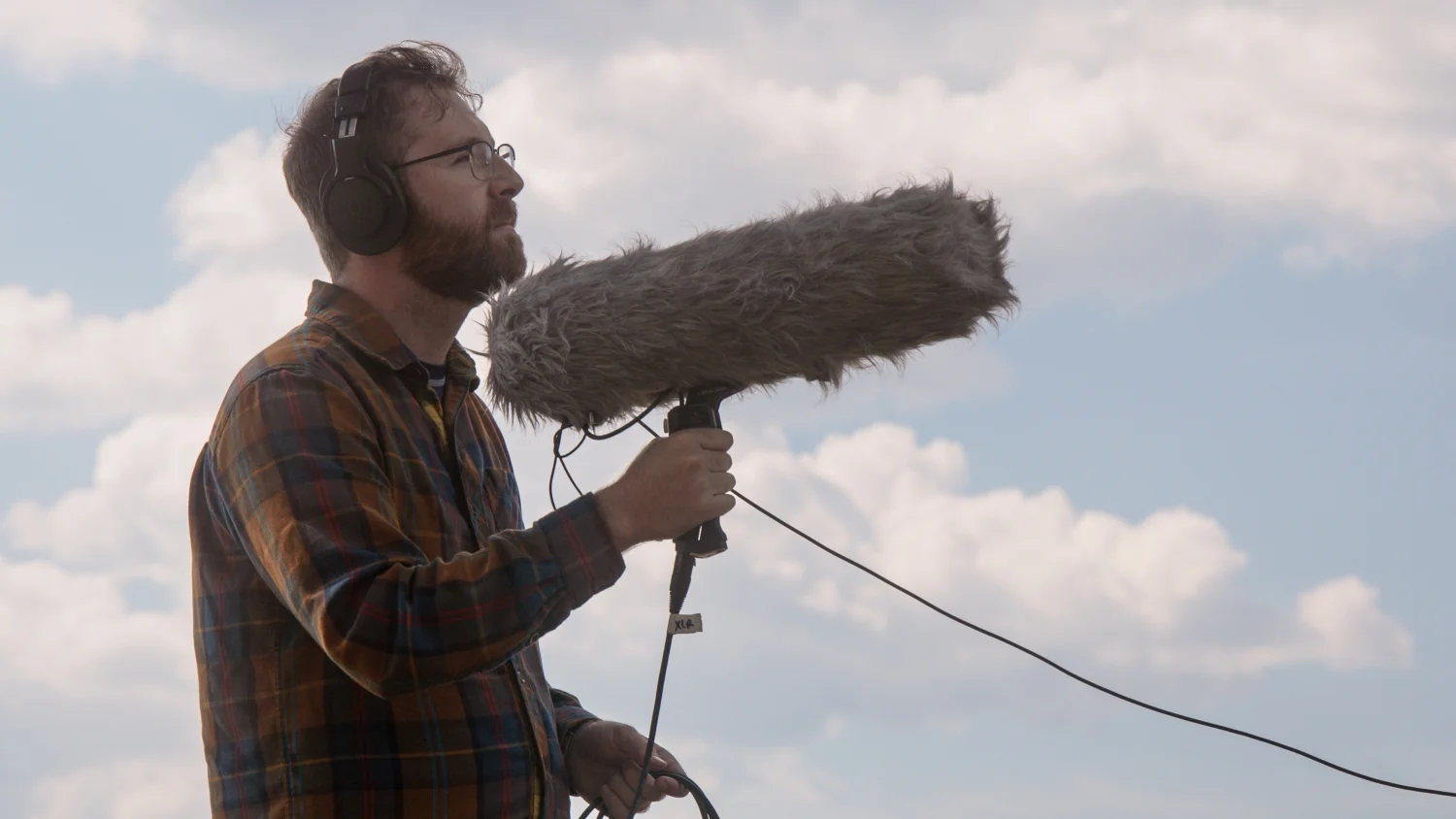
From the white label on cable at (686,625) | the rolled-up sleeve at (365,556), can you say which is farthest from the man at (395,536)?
the white label on cable at (686,625)

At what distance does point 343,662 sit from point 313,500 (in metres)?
0.29

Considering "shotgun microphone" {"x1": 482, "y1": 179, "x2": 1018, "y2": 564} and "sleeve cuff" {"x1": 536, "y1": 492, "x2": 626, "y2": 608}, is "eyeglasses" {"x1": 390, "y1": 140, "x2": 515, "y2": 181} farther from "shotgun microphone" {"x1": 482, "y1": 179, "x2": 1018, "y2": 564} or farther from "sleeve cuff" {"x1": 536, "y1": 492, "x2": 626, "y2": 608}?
"sleeve cuff" {"x1": 536, "y1": 492, "x2": 626, "y2": 608}

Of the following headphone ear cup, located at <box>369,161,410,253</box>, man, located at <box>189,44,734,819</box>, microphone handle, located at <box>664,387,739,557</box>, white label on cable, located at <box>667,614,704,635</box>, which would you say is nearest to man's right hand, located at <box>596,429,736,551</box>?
man, located at <box>189,44,734,819</box>

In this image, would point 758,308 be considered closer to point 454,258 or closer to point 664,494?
point 664,494

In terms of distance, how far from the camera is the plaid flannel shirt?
6.95 feet

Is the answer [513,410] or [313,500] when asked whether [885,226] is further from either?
[313,500]

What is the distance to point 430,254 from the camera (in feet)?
8.99

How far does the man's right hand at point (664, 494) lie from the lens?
2.27 m

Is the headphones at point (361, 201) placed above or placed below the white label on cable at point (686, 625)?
above

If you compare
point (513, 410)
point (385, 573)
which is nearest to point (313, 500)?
point (385, 573)

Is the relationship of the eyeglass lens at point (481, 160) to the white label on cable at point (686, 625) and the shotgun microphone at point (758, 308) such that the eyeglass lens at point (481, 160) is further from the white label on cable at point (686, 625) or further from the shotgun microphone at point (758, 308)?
the white label on cable at point (686, 625)

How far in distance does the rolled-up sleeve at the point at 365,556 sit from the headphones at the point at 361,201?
0.43 m

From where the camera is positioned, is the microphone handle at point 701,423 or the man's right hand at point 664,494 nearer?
the man's right hand at point 664,494

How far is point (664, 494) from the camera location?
2301 millimetres
